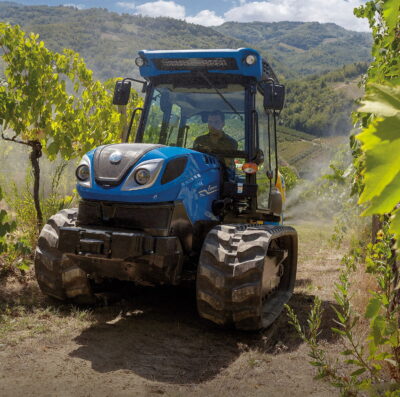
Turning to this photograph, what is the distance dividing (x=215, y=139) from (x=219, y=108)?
1.10 ft

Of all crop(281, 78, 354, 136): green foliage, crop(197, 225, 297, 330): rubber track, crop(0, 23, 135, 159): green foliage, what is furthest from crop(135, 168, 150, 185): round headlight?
crop(281, 78, 354, 136): green foliage

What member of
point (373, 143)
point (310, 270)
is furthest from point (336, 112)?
point (373, 143)

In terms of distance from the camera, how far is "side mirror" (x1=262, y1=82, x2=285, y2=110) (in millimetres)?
4879

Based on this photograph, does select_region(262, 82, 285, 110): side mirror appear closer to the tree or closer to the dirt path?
the dirt path

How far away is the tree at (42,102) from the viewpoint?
Result: 266 inches

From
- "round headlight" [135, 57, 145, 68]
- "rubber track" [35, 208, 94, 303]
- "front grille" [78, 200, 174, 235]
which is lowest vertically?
"rubber track" [35, 208, 94, 303]

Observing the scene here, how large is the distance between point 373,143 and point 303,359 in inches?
136

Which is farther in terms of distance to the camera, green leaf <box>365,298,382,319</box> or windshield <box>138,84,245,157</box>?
windshield <box>138,84,245,157</box>

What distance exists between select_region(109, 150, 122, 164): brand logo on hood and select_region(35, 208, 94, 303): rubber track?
0.91 metres

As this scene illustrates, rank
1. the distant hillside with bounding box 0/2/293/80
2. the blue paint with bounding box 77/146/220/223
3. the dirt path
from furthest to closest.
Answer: the distant hillside with bounding box 0/2/293/80, the blue paint with bounding box 77/146/220/223, the dirt path

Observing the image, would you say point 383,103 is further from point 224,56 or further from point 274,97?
point 224,56

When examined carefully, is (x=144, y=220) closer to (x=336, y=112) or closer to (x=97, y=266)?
(x=97, y=266)

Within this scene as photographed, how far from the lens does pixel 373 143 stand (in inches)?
29.1

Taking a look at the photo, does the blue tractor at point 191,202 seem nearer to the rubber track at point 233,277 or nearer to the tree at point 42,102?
the rubber track at point 233,277
